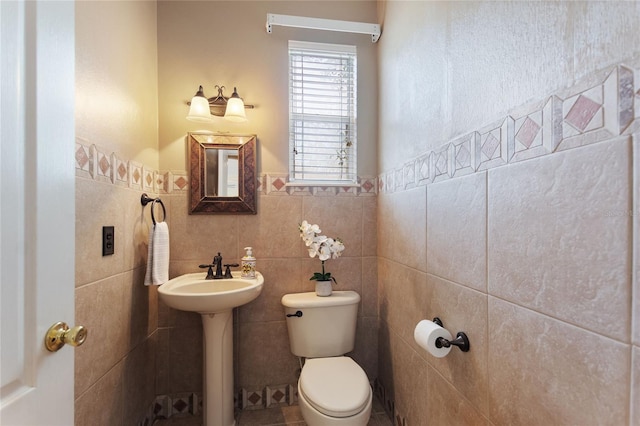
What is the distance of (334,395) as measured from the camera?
1.27 metres

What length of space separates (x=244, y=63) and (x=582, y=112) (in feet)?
5.94

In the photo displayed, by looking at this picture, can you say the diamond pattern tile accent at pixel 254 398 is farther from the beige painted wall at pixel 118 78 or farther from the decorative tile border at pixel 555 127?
the decorative tile border at pixel 555 127

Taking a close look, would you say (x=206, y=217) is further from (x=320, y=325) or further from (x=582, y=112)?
(x=582, y=112)

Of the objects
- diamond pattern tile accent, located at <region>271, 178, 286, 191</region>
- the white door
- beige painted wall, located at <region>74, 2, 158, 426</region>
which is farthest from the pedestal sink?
the white door

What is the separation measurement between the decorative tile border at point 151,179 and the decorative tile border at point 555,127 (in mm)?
827

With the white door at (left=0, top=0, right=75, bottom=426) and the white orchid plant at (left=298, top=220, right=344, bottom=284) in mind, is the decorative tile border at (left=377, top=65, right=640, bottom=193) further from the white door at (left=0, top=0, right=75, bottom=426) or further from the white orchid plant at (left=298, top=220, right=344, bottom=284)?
the white door at (left=0, top=0, right=75, bottom=426)

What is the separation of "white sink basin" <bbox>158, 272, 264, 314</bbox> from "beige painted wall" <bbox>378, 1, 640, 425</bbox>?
86 cm

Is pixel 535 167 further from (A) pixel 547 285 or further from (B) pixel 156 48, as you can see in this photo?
(B) pixel 156 48

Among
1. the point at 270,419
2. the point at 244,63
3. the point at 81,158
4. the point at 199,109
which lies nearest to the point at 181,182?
the point at 199,109

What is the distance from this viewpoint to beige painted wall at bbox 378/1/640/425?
0.57 m

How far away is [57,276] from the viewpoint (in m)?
0.64

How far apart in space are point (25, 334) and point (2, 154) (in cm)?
35

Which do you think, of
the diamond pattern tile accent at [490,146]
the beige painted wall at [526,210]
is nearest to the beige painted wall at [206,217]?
the beige painted wall at [526,210]

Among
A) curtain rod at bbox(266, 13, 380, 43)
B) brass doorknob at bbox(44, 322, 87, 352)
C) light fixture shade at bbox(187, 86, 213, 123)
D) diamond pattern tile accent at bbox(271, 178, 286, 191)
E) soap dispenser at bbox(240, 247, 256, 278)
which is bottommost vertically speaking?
soap dispenser at bbox(240, 247, 256, 278)
